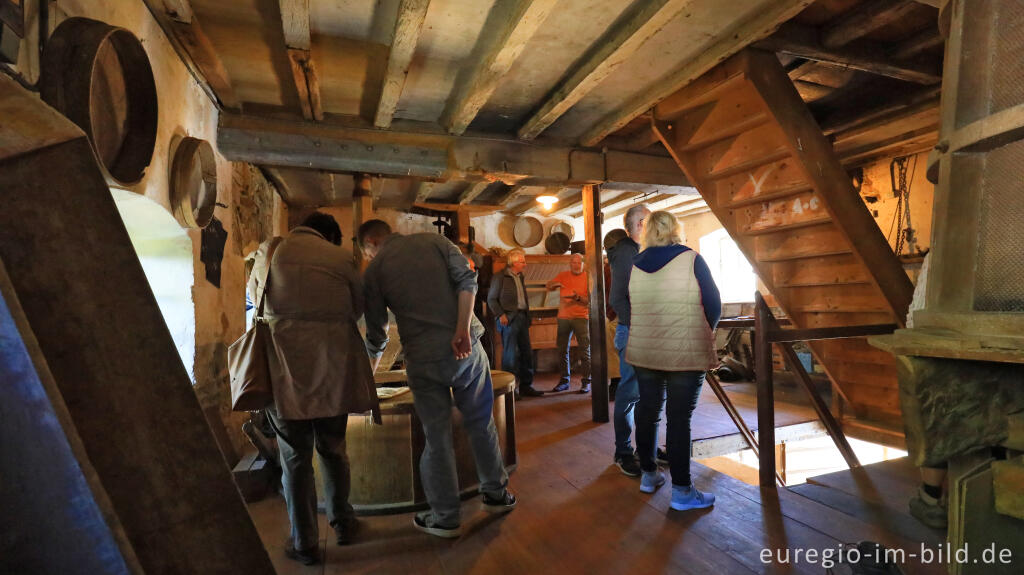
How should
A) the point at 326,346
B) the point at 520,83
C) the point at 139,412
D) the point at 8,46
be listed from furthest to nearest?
the point at 520,83 < the point at 326,346 < the point at 8,46 < the point at 139,412

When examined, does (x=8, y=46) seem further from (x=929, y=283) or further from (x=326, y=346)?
(x=929, y=283)

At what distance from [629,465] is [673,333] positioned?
1.25 m

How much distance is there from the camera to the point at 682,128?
441 centimetres

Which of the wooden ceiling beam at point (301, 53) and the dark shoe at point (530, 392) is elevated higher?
the wooden ceiling beam at point (301, 53)

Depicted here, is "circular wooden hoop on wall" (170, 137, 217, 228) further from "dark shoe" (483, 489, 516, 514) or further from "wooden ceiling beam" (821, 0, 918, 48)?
"wooden ceiling beam" (821, 0, 918, 48)

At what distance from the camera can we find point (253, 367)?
Result: 2.32 m

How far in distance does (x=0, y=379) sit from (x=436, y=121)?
4.13 metres

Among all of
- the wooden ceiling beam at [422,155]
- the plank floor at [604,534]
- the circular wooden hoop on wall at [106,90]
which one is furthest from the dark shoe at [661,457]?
the circular wooden hoop on wall at [106,90]

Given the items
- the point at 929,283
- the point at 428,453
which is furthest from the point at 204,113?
the point at 929,283

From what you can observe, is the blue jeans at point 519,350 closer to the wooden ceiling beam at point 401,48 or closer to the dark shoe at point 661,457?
the dark shoe at point 661,457

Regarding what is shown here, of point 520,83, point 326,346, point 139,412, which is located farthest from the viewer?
point 520,83

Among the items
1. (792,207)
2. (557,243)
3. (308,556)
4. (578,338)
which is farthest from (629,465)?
(557,243)

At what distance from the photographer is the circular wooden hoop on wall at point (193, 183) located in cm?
288

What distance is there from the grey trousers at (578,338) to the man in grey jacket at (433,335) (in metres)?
3.74
